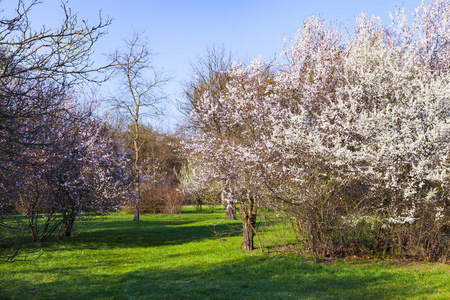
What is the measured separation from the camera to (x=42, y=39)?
507cm

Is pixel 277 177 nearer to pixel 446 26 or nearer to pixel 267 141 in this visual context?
pixel 267 141

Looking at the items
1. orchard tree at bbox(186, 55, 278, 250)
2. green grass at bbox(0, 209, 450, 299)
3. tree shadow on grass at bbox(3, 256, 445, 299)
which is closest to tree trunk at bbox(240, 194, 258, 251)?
orchard tree at bbox(186, 55, 278, 250)

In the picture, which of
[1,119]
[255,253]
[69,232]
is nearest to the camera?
[1,119]

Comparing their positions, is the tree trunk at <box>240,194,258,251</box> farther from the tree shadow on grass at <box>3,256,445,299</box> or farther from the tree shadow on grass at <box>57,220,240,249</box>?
the tree shadow on grass at <box>3,256,445,299</box>

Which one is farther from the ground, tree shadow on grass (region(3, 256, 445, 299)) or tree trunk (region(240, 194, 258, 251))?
tree trunk (region(240, 194, 258, 251))

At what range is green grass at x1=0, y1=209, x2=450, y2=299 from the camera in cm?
744

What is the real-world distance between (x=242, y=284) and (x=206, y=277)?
46.7 inches

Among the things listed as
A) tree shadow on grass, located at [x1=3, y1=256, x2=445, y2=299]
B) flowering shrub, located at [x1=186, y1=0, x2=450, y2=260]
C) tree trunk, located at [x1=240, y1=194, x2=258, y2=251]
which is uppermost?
flowering shrub, located at [x1=186, y1=0, x2=450, y2=260]

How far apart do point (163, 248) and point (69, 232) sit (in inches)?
181

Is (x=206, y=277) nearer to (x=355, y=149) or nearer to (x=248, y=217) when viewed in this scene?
(x=248, y=217)

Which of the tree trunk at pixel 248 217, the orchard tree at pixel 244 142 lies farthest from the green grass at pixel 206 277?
the orchard tree at pixel 244 142

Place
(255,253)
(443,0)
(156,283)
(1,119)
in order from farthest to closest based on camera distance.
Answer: (443,0) < (255,253) < (156,283) < (1,119)

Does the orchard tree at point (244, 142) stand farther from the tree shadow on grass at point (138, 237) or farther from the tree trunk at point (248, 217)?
the tree shadow on grass at point (138, 237)

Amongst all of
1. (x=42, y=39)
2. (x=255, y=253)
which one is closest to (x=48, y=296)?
(x=42, y=39)
